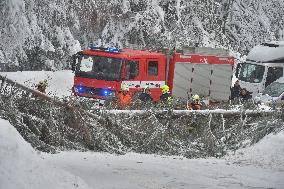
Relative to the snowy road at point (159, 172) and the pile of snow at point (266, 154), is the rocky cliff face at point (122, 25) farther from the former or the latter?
the snowy road at point (159, 172)

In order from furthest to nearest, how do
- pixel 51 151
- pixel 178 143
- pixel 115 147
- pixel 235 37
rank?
pixel 235 37, pixel 178 143, pixel 115 147, pixel 51 151

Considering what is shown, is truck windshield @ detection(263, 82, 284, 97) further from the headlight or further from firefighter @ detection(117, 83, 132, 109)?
the headlight

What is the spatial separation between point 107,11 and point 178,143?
15.2 metres

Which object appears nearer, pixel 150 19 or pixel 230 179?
pixel 230 179

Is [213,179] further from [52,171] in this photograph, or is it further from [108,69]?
[108,69]

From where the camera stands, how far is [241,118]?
11727mm

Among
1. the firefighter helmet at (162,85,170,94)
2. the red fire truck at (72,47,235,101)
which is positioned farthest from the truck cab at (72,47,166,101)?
the firefighter helmet at (162,85,170,94)

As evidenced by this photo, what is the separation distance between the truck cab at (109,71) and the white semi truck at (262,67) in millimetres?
6633

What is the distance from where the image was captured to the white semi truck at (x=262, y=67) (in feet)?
71.3

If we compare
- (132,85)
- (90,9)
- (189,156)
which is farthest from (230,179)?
(90,9)

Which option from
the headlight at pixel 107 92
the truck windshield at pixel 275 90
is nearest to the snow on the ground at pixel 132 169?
the headlight at pixel 107 92

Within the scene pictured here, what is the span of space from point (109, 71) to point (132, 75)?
73 cm

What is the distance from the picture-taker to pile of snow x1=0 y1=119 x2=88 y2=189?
579 centimetres

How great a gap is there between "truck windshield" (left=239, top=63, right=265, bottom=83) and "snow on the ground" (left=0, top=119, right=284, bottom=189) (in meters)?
12.1
